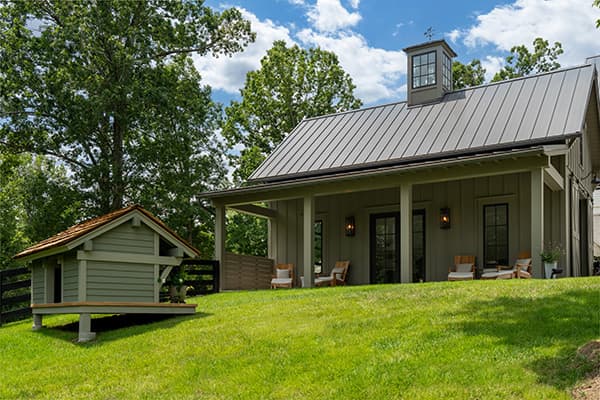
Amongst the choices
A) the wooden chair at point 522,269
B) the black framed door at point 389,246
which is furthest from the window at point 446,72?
the wooden chair at point 522,269

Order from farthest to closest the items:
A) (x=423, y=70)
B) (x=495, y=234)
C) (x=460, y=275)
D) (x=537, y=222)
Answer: (x=423, y=70) → (x=495, y=234) → (x=460, y=275) → (x=537, y=222)

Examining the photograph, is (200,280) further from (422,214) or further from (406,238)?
(422,214)

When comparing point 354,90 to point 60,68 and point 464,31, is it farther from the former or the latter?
point 60,68

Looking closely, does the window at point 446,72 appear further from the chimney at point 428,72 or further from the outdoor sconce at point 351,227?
the outdoor sconce at point 351,227

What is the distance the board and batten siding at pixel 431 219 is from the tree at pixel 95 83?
24.3ft

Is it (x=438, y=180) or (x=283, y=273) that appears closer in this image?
(x=438, y=180)

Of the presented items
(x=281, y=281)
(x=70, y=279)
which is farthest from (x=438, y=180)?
(x=70, y=279)

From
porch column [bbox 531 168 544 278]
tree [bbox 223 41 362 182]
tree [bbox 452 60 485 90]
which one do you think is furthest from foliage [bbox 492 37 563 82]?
porch column [bbox 531 168 544 278]

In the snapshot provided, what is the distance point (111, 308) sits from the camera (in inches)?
421

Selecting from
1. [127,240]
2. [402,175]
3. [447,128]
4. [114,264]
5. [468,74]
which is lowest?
[114,264]

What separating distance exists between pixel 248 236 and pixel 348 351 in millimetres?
23203

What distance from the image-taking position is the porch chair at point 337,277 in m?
17.2

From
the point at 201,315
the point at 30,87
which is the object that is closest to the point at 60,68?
the point at 30,87

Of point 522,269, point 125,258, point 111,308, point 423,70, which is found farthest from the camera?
point 423,70
